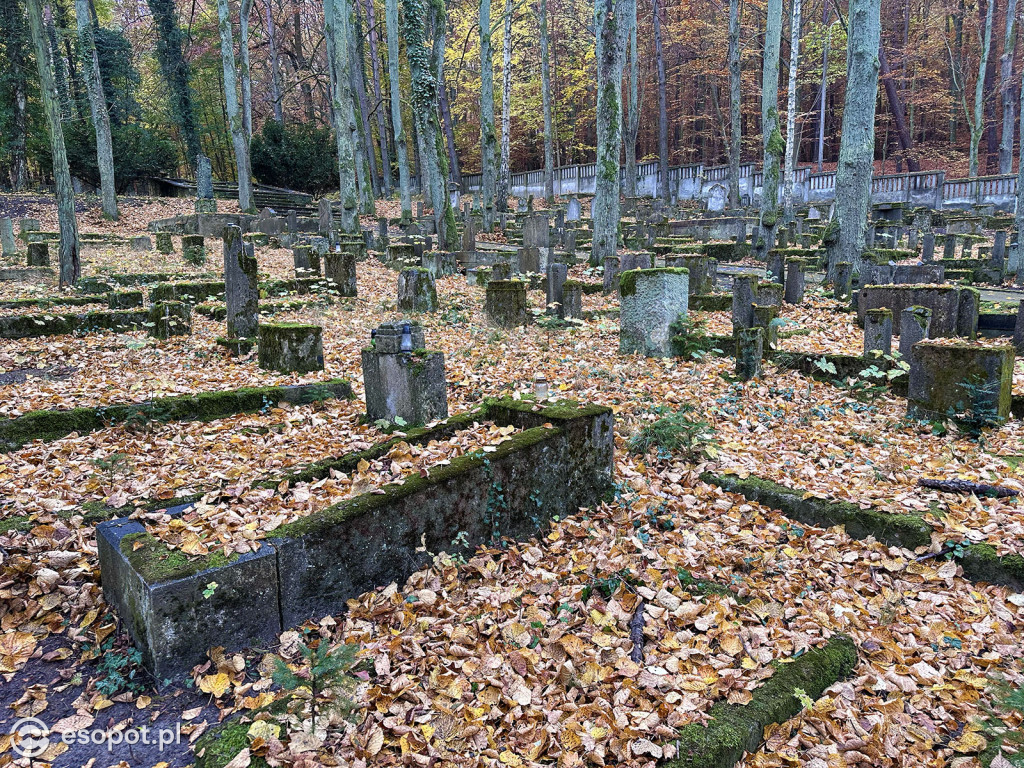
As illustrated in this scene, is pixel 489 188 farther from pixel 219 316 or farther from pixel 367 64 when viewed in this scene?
pixel 367 64

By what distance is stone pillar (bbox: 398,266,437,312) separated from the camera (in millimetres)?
11781

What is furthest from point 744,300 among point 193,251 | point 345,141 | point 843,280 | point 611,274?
point 345,141

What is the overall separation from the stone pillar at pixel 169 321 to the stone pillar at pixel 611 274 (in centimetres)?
794

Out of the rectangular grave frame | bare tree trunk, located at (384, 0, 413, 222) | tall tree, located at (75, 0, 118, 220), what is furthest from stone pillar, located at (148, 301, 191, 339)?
tall tree, located at (75, 0, 118, 220)

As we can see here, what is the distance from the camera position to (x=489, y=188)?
24.8 m

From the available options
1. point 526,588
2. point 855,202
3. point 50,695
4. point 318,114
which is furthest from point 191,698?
point 318,114

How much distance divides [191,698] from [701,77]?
1801 inches

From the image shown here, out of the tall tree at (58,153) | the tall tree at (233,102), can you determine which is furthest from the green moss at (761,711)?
the tall tree at (233,102)

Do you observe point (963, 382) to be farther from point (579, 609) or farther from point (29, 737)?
point (29, 737)

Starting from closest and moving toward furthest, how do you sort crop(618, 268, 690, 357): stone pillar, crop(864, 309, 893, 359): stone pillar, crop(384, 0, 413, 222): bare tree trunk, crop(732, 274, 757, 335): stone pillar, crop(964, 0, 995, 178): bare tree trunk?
crop(864, 309, 893, 359): stone pillar → crop(618, 268, 690, 357): stone pillar → crop(732, 274, 757, 335): stone pillar → crop(384, 0, 413, 222): bare tree trunk → crop(964, 0, 995, 178): bare tree trunk

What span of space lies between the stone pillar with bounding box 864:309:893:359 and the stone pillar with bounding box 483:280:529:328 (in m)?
5.08

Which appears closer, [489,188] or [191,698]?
[191,698]

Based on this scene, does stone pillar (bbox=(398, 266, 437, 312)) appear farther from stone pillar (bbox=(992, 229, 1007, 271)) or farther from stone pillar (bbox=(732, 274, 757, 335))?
stone pillar (bbox=(992, 229, 1007, 271))

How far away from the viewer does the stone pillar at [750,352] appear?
771 centimetres
